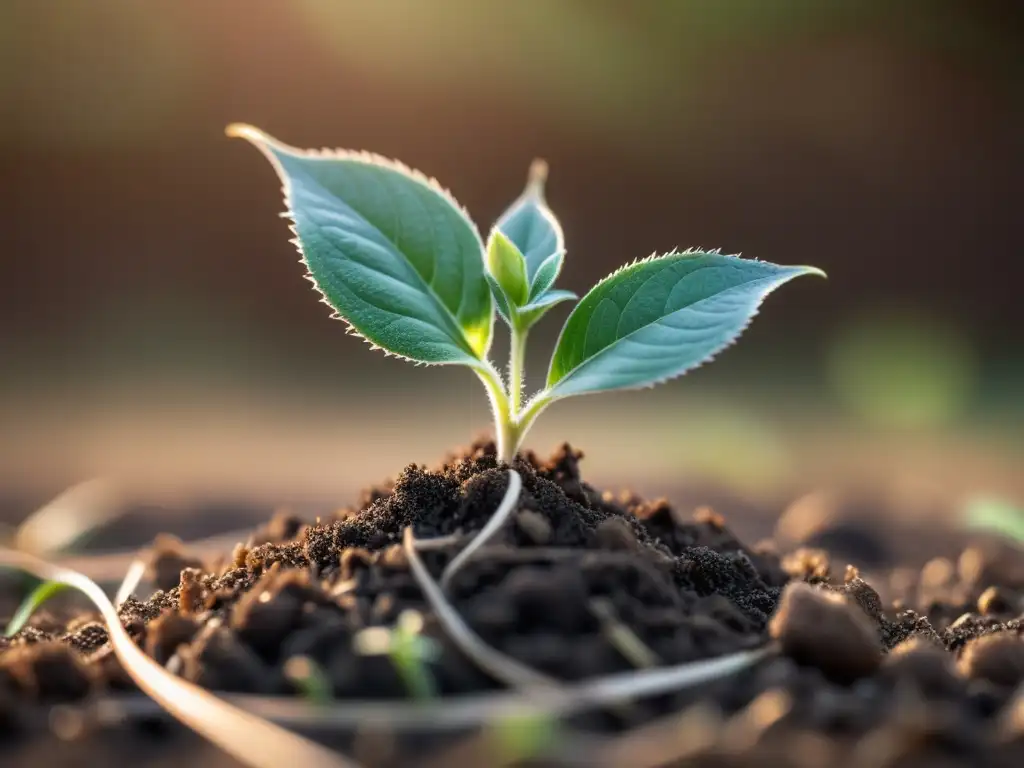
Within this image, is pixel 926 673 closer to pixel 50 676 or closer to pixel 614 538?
pixel 614 538

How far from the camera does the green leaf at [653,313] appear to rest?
1.04 m

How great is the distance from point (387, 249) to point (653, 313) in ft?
0.99

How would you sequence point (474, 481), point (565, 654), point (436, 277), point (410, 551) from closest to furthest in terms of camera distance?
point (565, 654), point (410, 551), point (474, 481), point (436, 277)

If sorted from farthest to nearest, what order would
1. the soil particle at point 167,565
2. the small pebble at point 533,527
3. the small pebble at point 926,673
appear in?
the soil particle at point 167,565 → the small pebble at point 533,527 → the small pebble at point 926,673

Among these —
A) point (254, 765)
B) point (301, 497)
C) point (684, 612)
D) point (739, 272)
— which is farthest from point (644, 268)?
point (301, 497)

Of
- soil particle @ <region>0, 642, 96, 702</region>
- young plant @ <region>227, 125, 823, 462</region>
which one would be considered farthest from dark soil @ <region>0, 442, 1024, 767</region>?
young plant @ <region>227, 125, 823, 462</region>

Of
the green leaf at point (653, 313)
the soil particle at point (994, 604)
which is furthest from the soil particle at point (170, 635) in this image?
the soil particle at point (994, 604)

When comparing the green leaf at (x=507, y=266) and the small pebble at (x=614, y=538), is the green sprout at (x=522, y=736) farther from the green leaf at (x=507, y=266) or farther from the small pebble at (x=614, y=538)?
the green leaf at (x=507, y=266)

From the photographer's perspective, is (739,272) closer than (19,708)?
No

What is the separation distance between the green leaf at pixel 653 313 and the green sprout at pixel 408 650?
1.09 ft

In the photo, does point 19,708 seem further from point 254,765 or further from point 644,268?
point 644,268

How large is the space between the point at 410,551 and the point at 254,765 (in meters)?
0.26

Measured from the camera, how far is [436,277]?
1.17 metres

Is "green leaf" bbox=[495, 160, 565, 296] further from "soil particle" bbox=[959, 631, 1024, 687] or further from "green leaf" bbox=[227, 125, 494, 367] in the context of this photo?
"soil particle" bbox=[959, 631, 1024, 687]
